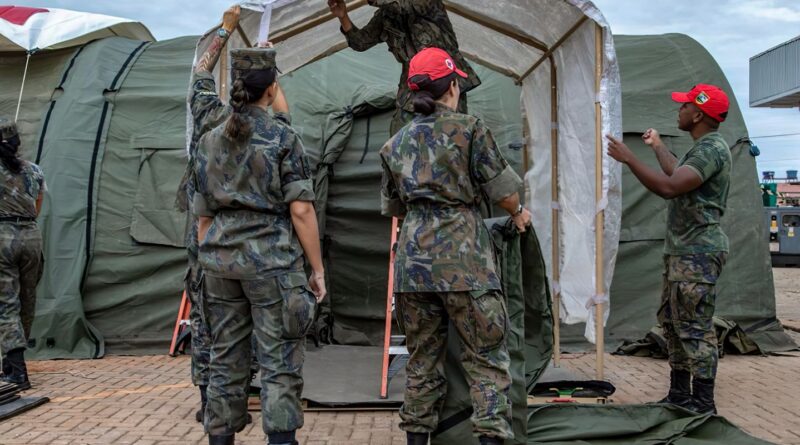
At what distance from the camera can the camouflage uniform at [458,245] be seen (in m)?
3.54

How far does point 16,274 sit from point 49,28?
3.47m

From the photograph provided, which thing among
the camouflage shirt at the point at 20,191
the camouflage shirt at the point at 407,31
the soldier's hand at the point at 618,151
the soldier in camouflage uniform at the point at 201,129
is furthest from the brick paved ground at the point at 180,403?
the camouflage shirt at the point at 407,31

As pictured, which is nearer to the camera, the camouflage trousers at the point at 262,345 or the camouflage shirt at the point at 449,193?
the camouflage trousers at the point at 262,345

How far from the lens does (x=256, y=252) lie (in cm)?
343

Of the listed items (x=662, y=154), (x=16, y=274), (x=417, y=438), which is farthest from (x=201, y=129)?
(x=662, y=154)

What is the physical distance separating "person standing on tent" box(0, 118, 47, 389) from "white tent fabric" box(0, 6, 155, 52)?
2.60 m

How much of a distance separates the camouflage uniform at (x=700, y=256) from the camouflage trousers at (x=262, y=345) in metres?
2.54

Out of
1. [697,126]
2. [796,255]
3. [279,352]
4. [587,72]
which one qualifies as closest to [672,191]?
[697,126]

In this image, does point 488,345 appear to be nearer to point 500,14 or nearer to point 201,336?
point 201,336

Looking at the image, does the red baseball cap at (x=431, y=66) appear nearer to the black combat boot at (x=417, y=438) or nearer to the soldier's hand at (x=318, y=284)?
the soldier's hand at (x=318, y=284)

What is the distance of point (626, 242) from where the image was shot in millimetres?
7547

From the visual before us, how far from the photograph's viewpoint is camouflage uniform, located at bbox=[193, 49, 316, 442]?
343 cm

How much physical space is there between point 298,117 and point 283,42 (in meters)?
1.95

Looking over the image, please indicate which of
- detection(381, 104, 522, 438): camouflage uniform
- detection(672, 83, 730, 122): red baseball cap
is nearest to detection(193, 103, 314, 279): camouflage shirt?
detection(381, 104, 522, 438): camouflage uniform
